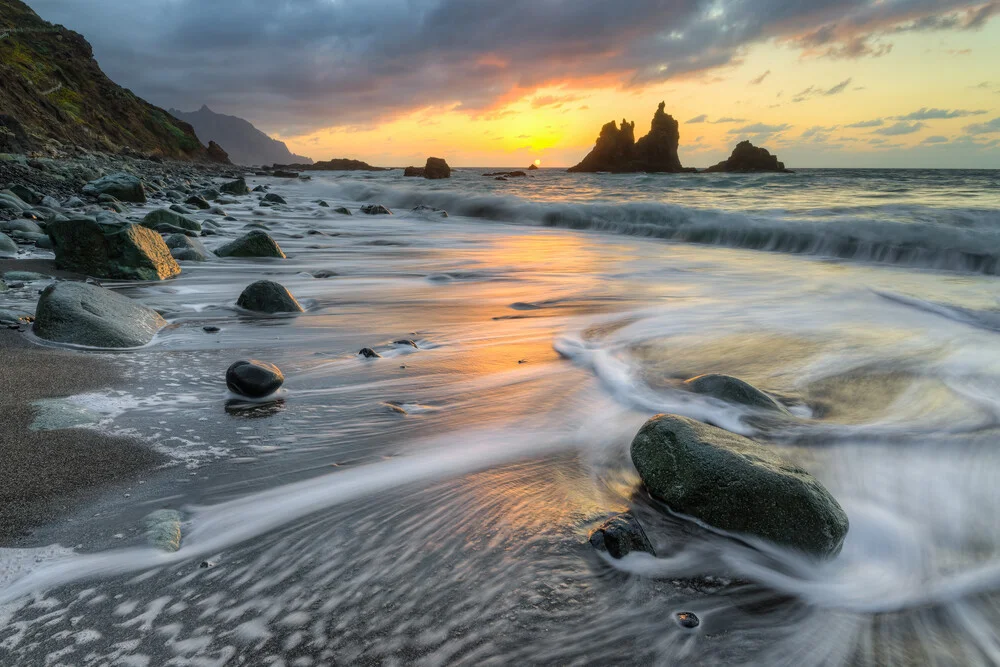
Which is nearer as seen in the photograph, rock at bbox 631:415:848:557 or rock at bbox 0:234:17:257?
rock at bbox 631:415:848:557

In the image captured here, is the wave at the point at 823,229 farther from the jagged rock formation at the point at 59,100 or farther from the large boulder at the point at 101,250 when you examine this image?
the jagged rock formation at the point at 59,100

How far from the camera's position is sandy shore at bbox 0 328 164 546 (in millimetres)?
1613

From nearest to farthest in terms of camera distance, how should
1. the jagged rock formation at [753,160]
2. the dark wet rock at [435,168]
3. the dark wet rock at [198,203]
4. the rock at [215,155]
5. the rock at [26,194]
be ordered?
the rock at [26,194] < the dark wet rock at [198,203] < the dark wet rock at [435,168] < the rock at [215,155] < the jagged rock formation at [753,160]

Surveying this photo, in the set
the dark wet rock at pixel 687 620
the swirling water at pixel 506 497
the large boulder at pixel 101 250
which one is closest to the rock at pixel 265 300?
the swirling water at pixel 506 497

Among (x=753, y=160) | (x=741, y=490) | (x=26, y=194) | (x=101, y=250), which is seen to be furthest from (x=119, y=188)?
(x=753, y=160)

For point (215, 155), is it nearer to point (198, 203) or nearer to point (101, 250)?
point (198, 203)

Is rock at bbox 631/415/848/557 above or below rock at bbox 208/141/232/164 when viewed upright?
below

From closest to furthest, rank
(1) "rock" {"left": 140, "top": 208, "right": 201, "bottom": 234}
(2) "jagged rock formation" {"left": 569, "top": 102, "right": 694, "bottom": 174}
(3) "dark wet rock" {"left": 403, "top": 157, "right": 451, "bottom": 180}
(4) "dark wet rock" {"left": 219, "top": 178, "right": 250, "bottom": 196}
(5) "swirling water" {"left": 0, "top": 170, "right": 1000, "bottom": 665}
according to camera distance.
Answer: (5) "swirling water" {"left": 0, "top": 170, "right": 1000, "bottom": 665}
(1) "rock" {"left": 140, "top": 208, "right": 201, "bottom": 234}
(4) "dark wet rock" {"left": 219, "top": 178, "right": 250, "bottom": 196}
(3) "dark wet rock" {"left": 403, "top": 157, "right": 451, "bottom": 180}
(2) "jagged rock formation" {"left": 569, "top": 102, "right": 694, "bottom": 174}

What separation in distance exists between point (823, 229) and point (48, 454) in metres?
10.9

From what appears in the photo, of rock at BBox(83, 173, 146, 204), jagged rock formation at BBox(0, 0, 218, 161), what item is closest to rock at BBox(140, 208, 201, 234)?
rock at BBox(83, 173, 146, 204)

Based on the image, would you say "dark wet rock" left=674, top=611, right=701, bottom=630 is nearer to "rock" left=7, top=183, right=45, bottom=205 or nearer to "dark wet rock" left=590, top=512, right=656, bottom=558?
"dark wet rock" left=590, top=512, right=656, bottom=558

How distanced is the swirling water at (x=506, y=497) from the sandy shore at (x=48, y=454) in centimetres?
11

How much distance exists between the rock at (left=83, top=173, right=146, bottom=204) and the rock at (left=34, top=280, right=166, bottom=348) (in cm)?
933

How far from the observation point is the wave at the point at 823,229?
8.09m
